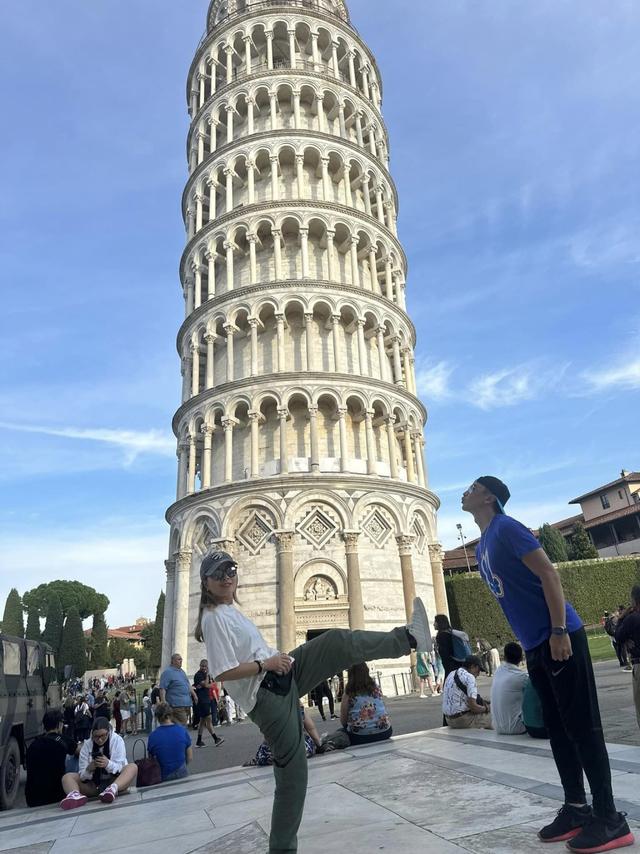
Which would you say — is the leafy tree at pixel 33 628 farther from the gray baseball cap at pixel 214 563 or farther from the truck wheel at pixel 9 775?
the gray baseball cap at pixel 214 563

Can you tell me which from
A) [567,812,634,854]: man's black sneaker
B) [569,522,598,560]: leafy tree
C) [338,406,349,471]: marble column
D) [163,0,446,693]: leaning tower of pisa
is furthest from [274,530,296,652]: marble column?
[569,522,598,560]: leafy tree

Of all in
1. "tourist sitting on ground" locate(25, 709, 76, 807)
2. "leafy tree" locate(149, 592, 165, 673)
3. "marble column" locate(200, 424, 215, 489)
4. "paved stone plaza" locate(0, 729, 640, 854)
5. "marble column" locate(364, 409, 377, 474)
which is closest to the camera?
"paved stone plaza" locate(0, 729, 640, 854)

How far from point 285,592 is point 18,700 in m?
14.1

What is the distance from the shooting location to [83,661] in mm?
65500

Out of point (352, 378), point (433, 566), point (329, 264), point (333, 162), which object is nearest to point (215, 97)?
point (333, 162)

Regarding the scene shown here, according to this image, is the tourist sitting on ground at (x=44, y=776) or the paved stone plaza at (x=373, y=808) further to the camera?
the tourist sitting on ground at (x=44, y=776)

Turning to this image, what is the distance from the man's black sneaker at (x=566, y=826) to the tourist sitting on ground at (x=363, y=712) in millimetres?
5437

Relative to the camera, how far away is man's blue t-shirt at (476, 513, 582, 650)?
3.75 meters

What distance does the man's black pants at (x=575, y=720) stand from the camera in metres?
3.38

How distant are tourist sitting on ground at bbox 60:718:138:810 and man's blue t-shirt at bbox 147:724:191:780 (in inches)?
24.6

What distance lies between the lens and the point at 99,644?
276 feet

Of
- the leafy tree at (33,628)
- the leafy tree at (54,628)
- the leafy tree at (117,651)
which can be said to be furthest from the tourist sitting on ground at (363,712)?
the leafy tree at (117,651)

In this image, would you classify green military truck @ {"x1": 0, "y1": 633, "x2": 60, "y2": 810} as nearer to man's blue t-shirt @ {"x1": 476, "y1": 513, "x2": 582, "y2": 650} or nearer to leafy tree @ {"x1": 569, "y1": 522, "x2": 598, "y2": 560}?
man's blue t-shirt @ {"x1": 476, "y1": 513, "x2": 582, "y2": 650}

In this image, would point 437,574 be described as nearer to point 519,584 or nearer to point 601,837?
point 519,584
